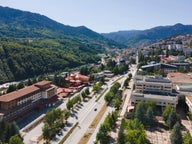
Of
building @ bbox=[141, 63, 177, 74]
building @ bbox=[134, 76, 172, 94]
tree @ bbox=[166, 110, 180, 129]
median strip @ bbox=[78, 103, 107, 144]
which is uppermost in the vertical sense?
building @ bbox=[141, 63, 177, 74]

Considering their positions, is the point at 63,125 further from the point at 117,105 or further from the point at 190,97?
the point at 190,97

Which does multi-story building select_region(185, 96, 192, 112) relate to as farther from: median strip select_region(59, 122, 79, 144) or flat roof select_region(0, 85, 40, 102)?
flat roof select_region(0, 85, 40, 102)

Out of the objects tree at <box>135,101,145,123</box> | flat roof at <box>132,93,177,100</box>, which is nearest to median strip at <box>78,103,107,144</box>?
tree at <box>135,101,145,123</box>

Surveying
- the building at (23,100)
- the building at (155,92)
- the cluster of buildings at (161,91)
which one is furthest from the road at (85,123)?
the building at (23,100)

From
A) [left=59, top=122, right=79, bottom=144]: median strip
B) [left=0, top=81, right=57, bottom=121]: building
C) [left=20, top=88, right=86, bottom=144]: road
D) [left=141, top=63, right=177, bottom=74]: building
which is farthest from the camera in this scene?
[left=141, top=63, right=177, bottom=74]: building

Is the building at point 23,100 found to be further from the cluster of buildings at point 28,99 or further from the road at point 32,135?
the road at point 32,135

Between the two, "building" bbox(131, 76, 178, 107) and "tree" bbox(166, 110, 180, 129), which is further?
"building" bbox(131, 76, 178, 107)
